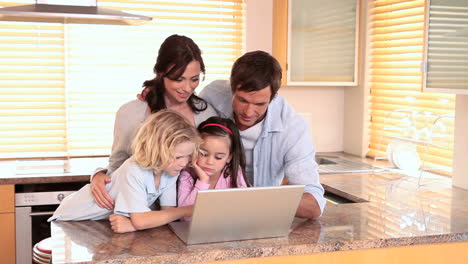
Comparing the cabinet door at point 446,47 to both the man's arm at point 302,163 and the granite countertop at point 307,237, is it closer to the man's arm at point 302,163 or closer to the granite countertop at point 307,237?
the granite countertop at point 307,237

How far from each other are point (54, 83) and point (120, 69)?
0.39 metres

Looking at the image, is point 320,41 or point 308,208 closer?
point 308,208

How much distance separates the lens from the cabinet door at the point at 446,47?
2734mm

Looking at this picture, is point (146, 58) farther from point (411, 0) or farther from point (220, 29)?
point (411, 0)

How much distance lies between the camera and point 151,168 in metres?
1.90

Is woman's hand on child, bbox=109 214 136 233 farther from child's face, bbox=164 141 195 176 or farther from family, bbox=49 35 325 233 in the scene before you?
child's face, bbox=164 141 195 176

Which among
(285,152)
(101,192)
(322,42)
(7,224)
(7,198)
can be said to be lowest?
(7,224)

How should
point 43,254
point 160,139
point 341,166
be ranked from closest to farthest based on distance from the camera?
point 160,139 < point 43,254 < point 341,166

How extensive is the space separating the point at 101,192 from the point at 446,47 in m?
1.72

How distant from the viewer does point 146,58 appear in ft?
12.3

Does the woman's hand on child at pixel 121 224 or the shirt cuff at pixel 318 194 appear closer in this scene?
the woman's hand on child at pixel 121 224

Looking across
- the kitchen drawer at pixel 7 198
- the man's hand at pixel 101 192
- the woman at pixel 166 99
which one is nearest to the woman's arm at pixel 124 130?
the woman at pixel 166 99

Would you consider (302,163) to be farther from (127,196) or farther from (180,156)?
(127,196)

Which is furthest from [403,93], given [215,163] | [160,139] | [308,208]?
[160,139]
